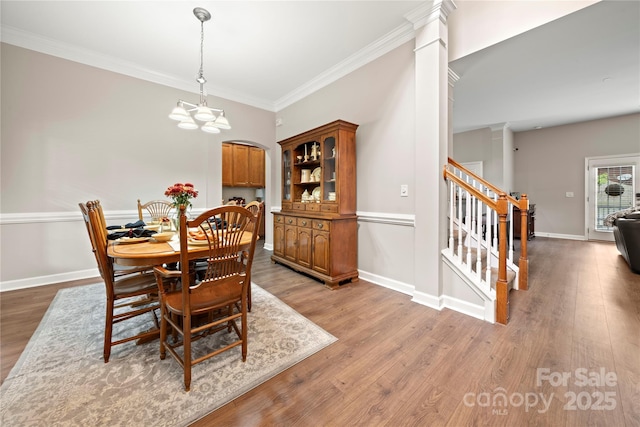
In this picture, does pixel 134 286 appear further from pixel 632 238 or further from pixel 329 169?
pixel 632 238

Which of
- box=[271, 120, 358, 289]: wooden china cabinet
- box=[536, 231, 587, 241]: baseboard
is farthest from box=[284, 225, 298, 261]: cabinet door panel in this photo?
box=[536, 231, 587, 241]: baseboard

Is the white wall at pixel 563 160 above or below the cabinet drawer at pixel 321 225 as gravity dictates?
above

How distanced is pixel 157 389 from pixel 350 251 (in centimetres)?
233

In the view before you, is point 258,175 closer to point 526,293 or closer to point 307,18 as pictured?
point 307,18

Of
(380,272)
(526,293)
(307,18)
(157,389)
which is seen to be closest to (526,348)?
(526,293)

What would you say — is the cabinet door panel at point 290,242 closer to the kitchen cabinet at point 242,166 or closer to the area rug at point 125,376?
the area rug at point 125,376

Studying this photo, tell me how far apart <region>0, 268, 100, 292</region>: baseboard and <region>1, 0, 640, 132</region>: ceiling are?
9.20 feet

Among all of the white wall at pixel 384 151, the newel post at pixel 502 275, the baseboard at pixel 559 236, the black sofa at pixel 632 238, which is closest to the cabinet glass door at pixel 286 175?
the white wall at pixel 384 151

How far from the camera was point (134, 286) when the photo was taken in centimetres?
185

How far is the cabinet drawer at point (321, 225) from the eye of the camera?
3078 mm

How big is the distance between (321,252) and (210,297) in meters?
1.72

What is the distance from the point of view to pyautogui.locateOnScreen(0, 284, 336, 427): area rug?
1288mm

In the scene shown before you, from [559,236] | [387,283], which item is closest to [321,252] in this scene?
[387,283]

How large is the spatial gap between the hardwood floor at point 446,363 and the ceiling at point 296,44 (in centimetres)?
273
